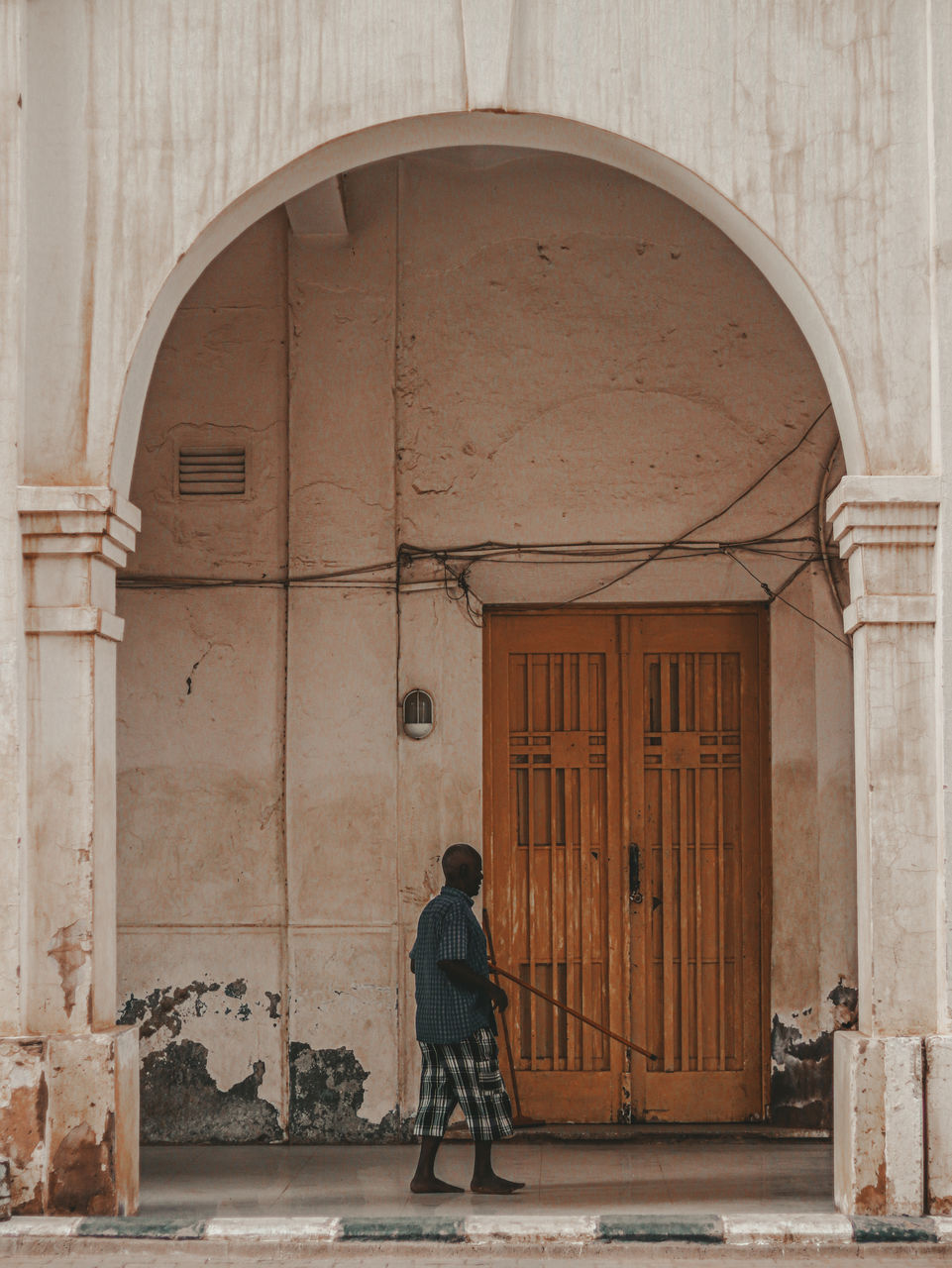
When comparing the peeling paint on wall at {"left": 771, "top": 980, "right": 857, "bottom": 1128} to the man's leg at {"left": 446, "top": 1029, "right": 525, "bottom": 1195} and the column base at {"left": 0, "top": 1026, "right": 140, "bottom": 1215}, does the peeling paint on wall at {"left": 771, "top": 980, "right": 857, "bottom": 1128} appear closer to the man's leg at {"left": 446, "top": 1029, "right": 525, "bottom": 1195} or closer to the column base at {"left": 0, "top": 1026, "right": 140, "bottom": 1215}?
the man's leg at {"left": 446, "top": 1029, "right": 525, "bottom": 1195}

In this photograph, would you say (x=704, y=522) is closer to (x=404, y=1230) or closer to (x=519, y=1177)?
(x=519, y=1177)

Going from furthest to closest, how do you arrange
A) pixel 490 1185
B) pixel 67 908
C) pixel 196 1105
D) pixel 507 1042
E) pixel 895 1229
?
pixel 507 1042 → pixel 196 1105 → pixel 490 1185 → pixel 67 908 → pixel 895 1229

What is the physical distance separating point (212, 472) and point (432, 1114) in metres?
3.63

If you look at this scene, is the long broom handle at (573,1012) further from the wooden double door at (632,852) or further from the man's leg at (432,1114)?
the man's leg at (432,1114)

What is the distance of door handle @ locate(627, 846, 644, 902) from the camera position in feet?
25.8

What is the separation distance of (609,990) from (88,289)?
447cm

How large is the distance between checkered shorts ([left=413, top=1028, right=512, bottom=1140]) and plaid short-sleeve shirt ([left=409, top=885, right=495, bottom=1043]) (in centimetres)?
7

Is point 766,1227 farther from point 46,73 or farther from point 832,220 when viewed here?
point 46,73

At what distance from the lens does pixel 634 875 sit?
787 centimetres

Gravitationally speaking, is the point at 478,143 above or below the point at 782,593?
above

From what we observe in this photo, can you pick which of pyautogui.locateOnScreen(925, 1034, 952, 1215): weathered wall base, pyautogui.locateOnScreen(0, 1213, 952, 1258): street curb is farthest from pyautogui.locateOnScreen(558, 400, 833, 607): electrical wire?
pyautogui.locateOnScreen(0, 1213, 952, 1258): street curb

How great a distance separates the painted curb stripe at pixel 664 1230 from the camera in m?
5.36

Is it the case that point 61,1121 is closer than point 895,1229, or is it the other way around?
point 895,1229

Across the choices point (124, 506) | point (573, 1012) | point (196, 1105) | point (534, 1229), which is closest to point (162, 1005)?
point (196, 1105)
